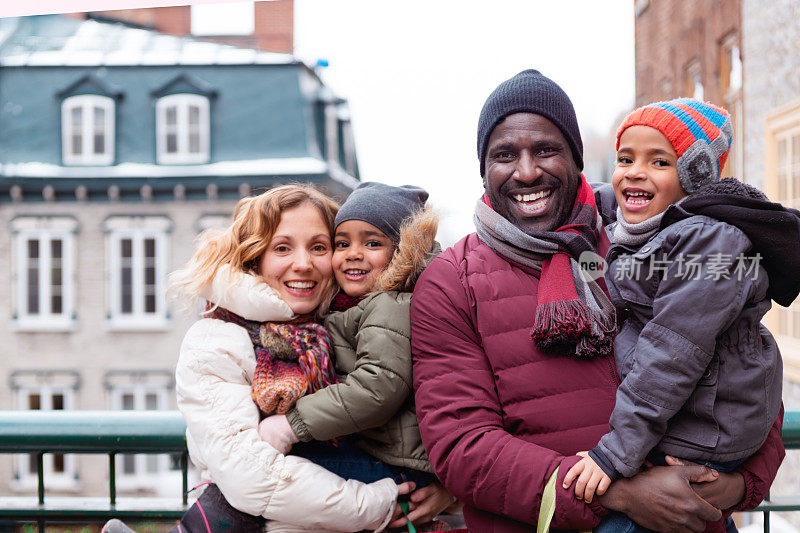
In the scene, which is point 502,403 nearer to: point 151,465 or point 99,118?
point 99,118

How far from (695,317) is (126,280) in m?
17.5

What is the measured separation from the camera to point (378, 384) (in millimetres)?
1530

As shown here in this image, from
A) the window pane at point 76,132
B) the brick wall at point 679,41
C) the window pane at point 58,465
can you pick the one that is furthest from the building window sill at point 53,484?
the brick wall at point 679,41

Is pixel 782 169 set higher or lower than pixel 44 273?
higher

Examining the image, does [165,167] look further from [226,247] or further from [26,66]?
[226,247]

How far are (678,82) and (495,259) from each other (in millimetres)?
10485

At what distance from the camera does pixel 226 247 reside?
1.76 m

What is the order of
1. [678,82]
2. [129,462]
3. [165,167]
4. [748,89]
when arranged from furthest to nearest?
[129,462] → [165,167] → [678,82] → [748,89]

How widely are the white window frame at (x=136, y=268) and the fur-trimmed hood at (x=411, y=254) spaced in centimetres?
1567

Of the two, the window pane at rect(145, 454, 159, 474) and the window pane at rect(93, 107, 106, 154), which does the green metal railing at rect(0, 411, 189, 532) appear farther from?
the window pane at rect(145, 454, 159, 474)

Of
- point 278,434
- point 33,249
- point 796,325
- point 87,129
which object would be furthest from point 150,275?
point 278,434

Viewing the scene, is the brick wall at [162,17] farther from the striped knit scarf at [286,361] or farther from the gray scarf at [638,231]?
the gray scarf at [638,231]

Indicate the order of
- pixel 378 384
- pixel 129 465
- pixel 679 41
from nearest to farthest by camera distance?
pixel 378 384
pixel 679 41
pixel 129 465

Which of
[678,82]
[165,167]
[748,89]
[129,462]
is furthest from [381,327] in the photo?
[129,462]
